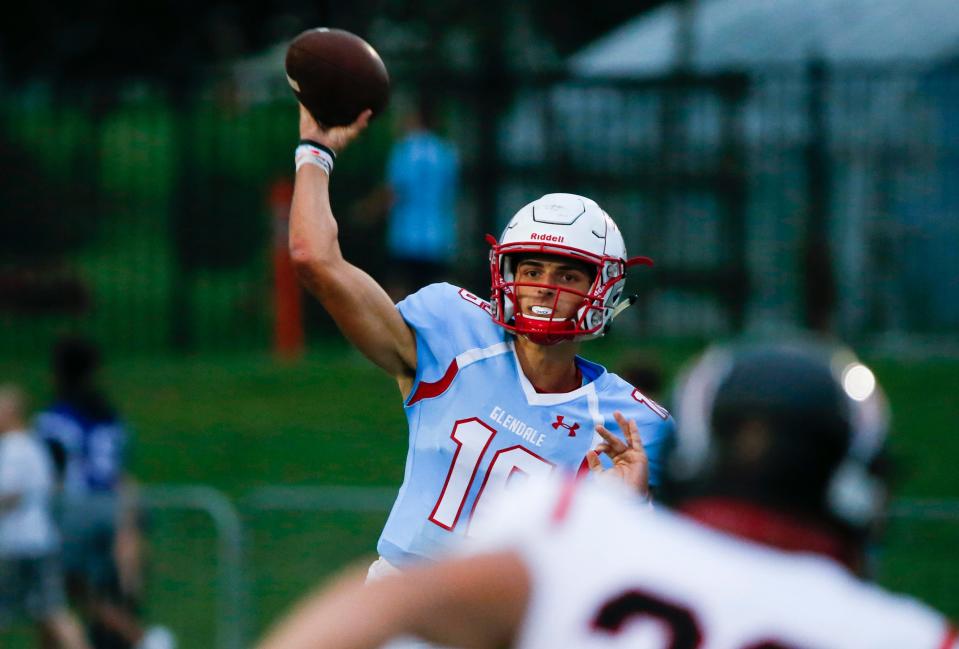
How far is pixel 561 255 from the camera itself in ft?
14.3

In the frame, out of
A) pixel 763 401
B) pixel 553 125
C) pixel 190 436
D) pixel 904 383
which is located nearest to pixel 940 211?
pixel 904 383

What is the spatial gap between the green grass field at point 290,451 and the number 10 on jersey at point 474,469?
424 centimetres

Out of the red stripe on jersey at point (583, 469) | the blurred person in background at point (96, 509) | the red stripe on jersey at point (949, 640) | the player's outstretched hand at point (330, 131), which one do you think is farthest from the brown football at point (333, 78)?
the blurred person in background at point (96, 509)

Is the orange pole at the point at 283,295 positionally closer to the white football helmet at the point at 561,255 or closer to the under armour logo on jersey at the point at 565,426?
the white football helmet at the point at 561,255

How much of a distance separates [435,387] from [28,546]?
499 centimetres

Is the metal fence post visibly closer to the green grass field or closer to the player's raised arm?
the green grass field

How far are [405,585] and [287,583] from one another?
6.98 m

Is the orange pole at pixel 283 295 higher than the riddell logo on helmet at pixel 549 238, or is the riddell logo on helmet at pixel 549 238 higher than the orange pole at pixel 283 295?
the riddell logo on helmet at pixel 549 238

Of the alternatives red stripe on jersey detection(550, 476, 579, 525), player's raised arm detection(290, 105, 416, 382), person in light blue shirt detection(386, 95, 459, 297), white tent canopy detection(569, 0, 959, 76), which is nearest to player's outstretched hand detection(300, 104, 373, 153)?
player's raised arm detection(290, 105, 416, 382)

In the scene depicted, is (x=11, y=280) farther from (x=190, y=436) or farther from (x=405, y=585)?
(x=405, y=585)

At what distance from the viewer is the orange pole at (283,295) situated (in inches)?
512

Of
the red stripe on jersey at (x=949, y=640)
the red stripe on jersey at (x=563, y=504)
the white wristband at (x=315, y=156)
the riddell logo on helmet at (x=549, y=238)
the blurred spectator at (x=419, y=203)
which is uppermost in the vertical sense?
the white wristband at (x=315, y=156)

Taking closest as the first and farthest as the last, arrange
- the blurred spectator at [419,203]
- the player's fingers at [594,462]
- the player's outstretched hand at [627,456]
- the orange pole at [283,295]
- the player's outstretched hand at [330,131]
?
the player's outstretched hand at [627,456], the player's fingers at [594,462], the player's outstretched hand at [330,131], the blurred spectator at [419,203], the orange pole at [283,295]

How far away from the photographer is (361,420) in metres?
11.6
